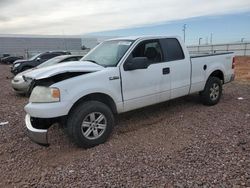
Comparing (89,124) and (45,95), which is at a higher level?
(45,95)

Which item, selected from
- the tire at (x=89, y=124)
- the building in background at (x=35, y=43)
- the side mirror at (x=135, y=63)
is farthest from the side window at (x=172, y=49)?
the building in background at (x=35, y=43)

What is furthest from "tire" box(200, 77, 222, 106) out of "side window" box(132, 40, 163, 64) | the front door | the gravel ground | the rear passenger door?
"side window" box(132, 40, 163, 64)

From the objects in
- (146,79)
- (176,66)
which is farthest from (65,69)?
(176,66)

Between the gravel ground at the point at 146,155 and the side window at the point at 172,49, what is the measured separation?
129cm

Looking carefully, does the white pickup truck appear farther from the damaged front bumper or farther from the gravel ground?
the gravel ground

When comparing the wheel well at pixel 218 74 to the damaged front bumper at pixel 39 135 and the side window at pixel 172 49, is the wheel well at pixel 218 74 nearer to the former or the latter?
the side window at pixel 172 49

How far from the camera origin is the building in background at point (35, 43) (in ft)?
203

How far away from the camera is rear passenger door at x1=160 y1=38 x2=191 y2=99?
20.4 feet

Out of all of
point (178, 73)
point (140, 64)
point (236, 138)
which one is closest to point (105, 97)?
point (140, 64)

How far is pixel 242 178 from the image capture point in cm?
366

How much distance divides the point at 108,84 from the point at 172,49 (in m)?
2.01

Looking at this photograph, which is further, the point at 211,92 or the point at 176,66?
the point at 211,92

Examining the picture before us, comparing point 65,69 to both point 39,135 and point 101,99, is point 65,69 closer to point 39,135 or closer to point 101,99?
point 101,99

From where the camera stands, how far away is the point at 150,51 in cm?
613
